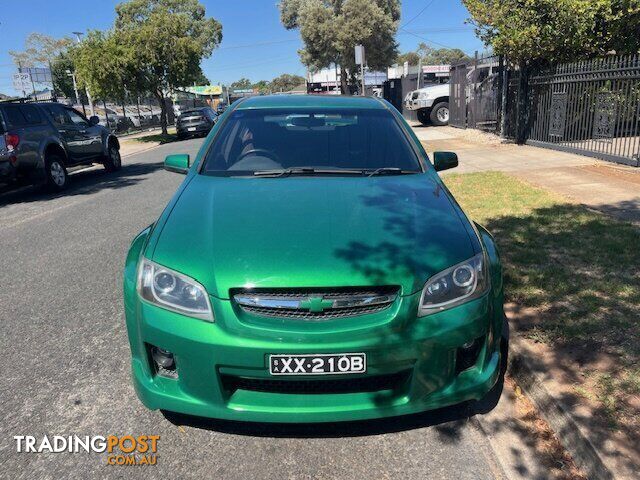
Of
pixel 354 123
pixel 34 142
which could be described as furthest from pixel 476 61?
pixel 354 123

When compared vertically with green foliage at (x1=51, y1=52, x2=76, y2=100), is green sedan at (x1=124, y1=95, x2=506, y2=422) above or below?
below

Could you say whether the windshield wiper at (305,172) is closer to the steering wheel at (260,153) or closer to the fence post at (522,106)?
the steering wheel at (260,153)

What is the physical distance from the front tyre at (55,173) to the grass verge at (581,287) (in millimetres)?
8182

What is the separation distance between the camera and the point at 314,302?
89.3 inches

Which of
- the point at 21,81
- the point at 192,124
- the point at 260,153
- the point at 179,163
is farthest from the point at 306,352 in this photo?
the point at 21,81

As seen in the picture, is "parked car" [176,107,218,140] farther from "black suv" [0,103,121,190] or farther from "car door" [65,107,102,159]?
"car door" [65,107,102,159]

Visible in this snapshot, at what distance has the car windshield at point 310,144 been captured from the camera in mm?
3613

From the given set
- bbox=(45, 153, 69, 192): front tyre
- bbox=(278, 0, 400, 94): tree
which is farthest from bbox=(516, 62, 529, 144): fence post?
bbox=(278, 0, 400, 94): tree

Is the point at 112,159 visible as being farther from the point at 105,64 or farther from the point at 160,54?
the point at 160,54

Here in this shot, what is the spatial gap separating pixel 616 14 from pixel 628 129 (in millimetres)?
2556

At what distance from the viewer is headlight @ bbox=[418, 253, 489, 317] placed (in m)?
2.35

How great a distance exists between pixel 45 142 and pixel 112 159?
10.3 ft

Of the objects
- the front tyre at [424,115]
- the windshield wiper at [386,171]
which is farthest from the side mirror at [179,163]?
the front tyre at [424,115]

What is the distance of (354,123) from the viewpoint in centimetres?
399
